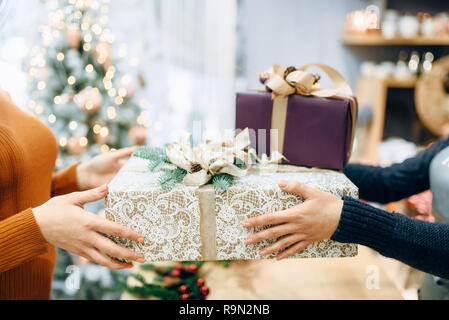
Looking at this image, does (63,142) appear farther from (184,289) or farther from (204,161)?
(204,161)

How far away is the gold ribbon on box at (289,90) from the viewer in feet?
2.39

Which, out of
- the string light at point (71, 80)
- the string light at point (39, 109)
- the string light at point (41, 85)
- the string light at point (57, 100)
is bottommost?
the string light at point (39, 109)

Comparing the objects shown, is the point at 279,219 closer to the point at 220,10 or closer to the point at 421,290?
the point at 421,290

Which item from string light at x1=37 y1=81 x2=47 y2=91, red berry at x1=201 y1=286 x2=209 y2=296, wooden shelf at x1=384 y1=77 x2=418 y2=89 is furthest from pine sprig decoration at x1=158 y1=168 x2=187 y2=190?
wooden shelf at x1=384 y1=77 x2=418 y2=89

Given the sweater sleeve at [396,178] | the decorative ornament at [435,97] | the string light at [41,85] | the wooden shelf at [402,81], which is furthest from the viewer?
the wooden shelf at [402,81]

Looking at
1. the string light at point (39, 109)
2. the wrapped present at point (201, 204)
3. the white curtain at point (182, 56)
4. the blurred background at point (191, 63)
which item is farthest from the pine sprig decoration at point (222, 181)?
the white curtain at point (182, 56)

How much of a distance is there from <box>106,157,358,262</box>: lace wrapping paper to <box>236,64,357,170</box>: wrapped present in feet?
0.29

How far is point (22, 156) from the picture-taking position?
0.70 metres

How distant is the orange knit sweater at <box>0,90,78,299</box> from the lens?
624 mm

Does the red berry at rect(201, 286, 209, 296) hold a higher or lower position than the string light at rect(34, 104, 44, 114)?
lower

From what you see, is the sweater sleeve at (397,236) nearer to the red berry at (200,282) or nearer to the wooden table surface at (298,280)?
the wooden table surface at (298,280)

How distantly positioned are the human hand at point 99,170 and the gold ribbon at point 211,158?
0.25 meters

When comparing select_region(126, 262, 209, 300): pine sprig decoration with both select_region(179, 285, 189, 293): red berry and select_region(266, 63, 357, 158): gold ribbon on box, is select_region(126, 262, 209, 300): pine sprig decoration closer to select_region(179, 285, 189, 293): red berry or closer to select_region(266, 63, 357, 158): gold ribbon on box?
select_region(179, 285, 189, 293): red berry

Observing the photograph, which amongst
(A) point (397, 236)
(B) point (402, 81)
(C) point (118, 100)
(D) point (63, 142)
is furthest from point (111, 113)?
(B) point (402, 81)
